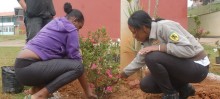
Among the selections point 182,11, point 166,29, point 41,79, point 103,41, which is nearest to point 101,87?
point 103,41

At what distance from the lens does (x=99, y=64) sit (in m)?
4.10

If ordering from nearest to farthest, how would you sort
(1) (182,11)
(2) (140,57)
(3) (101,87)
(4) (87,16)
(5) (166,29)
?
1. (5) (166,29)
2. (2) (140,57)
3. (3) (101,87)
4. (1) (182,11)
5. (4) (87,16)

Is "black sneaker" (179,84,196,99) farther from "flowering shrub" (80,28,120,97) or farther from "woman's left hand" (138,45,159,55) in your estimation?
"flowering shrub" (80,28,120,97)

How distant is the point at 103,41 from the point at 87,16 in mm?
9426

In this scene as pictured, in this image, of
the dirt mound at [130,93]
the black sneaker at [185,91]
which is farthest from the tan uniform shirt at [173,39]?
the dirt mound at [130,93]

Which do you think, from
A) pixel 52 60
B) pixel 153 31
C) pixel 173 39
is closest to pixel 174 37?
pixel 173 39

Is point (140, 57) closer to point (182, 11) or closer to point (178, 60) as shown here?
point (178, 60)

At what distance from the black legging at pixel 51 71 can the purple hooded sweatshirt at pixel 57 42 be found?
0.08 meters

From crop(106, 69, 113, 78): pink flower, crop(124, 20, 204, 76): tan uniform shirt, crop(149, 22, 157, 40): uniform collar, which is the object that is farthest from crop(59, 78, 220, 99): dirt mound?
crop(149, 22, 157, 40): uniform collar

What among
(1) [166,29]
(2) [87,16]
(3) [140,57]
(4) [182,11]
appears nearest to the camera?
(1) [166,29]

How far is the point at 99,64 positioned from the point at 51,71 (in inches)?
29.6

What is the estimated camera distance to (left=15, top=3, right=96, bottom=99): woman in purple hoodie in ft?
11.4

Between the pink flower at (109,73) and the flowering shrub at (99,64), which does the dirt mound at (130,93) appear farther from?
the pink flower at (109,73)

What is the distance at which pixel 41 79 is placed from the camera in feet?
11.5
